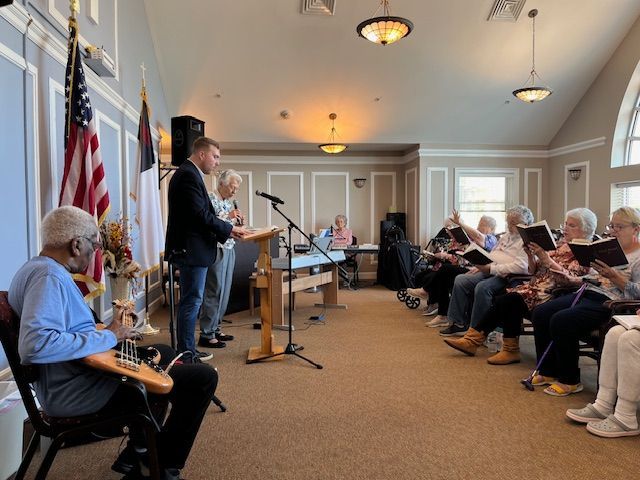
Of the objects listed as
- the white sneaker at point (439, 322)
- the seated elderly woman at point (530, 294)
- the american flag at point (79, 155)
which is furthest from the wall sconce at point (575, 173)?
the american flag at point (79, 155)

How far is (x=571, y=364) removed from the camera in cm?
282

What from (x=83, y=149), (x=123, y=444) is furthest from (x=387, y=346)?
(x=83, y=149)

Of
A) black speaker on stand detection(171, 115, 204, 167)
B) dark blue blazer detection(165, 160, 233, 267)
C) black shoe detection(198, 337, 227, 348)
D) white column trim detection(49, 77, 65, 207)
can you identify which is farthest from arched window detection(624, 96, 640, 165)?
white column trim detection(49, 77, 65, 207)

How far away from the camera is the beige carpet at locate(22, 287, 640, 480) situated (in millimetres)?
2002

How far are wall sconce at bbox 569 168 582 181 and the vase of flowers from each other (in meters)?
6.76

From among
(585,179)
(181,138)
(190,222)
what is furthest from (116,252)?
(585,179)

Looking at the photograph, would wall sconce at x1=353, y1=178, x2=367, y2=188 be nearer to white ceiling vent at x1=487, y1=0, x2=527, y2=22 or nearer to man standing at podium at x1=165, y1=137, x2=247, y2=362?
white ceiling vent at x1=487, y1=0, x2=527, y2=22

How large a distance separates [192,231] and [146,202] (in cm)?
160

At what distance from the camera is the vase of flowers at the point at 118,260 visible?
3418mm

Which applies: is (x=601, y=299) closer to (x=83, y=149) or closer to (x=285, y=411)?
(x=285, y=411)

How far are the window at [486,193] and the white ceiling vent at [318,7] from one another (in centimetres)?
382

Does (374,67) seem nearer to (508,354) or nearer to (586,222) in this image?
(586,222)

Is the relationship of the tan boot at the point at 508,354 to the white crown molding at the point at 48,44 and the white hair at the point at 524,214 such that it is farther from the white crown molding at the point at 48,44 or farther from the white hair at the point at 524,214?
the white crown molding at the point at 48,44

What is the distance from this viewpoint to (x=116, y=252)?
11.5ft
